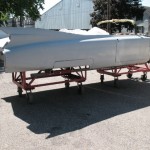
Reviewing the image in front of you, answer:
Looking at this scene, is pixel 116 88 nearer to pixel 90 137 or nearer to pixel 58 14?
pixel 90 137

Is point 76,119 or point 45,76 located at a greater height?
point 45,76

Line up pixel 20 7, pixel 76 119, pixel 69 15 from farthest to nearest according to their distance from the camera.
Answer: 1. pixel 69 15
2. pixel 20 7
3. pixel 76 119

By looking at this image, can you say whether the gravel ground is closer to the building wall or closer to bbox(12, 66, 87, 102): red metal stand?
bbox(12, 66, 87, 102): red metal stand

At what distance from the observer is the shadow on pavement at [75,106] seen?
A: 573cm

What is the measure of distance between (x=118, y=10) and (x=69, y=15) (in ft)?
53.6

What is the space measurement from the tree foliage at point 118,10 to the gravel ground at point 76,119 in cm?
2949

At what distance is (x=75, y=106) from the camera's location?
6.96m

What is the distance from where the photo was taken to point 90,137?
508 centimetres

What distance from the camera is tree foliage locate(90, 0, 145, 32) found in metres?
38.6

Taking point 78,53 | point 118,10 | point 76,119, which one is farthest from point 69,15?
point 76,119

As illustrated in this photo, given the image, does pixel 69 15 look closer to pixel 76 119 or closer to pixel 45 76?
Answer: pixel 45 76

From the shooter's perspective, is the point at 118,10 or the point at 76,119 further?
the point at 118,10

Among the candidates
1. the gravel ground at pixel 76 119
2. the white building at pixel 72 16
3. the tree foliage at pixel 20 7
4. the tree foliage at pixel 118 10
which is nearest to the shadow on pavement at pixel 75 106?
the gravel ground at pixel 76 119

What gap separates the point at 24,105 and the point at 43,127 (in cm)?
160
